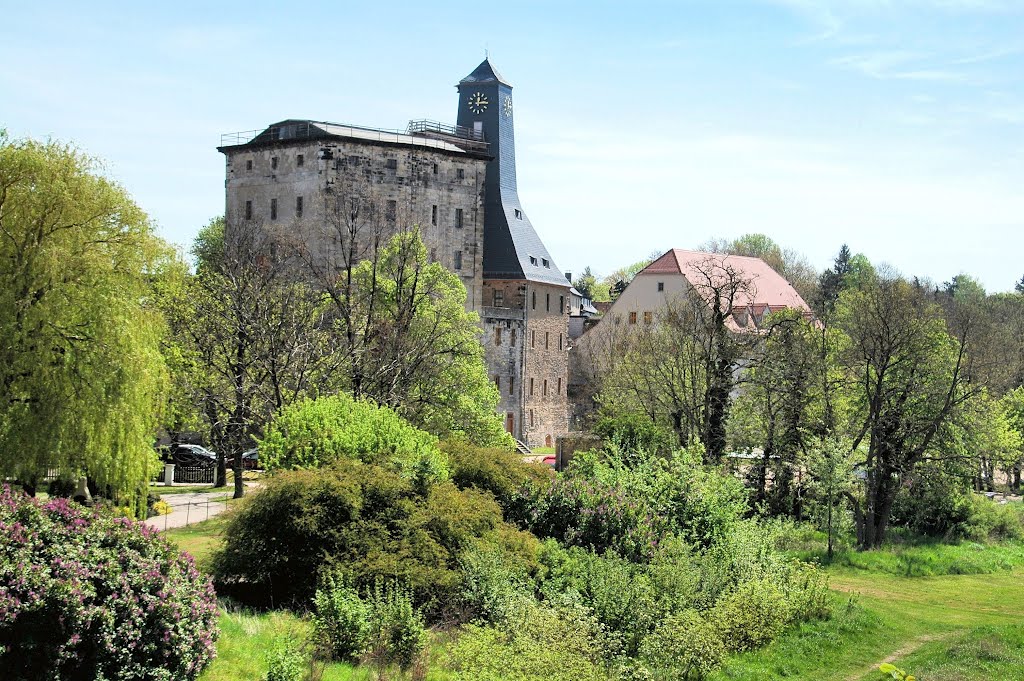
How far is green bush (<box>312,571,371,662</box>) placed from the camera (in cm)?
1784

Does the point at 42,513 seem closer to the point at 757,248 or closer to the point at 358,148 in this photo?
the point at 358,148

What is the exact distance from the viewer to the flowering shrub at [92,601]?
14.2 metres

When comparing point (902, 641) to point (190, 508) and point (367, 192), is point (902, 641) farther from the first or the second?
point (367, 192)

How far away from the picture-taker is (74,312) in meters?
26.5

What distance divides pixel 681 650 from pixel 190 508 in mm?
19559

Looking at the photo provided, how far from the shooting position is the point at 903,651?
71.3ft

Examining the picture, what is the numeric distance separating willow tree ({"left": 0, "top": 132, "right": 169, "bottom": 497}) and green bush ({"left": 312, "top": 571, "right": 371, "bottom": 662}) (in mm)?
10779

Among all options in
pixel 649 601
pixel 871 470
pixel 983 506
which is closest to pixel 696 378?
pixel 871 470

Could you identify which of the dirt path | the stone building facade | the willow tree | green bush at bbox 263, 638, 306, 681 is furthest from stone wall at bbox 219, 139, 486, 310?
green bush at bbox 263, 638, 306, 681

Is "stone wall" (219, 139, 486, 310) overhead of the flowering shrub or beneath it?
overhead

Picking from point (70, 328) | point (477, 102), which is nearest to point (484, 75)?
point (477, 102)

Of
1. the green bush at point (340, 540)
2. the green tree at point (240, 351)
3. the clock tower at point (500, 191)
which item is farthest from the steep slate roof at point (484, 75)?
the green bush at point (340, 540)

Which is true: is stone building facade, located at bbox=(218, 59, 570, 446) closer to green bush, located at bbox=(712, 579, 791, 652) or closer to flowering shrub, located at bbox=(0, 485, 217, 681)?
green bush, located at bbox=(712, 579, 791, 652)

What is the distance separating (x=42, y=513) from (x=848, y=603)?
17.1 meters
